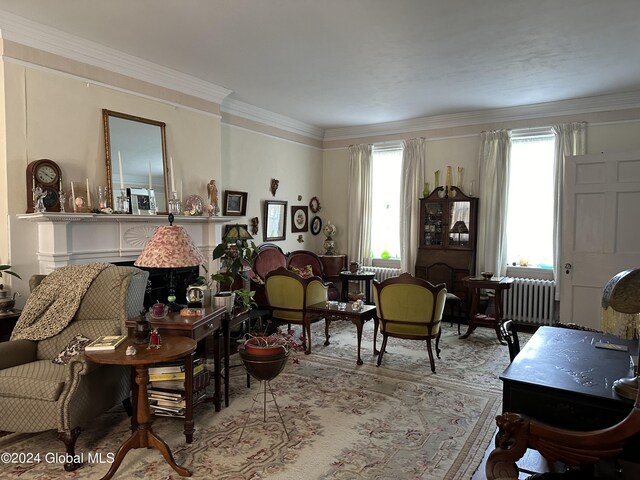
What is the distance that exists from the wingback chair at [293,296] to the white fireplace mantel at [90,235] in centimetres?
122

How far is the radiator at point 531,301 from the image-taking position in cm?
650

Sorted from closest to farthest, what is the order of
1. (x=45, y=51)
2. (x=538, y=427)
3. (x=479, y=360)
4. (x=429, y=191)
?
(x=538, y=427)
(x=45, y=51)
(x=479, y=360)
(x=429, y=191)

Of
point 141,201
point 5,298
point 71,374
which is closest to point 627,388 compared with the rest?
point 71,374

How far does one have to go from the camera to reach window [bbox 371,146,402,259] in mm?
8031

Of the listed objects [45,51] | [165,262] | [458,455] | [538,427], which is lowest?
[458,455]

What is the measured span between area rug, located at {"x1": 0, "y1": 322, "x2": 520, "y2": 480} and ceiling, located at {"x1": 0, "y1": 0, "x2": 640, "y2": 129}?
10.9ft

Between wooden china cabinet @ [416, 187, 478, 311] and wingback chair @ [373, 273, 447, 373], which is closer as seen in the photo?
wingback chair @ [373, 273, 447, 373]

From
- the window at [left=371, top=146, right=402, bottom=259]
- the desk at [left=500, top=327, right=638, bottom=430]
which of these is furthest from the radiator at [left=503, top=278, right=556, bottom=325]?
the desk at [left=500, top=327, right=638, bottom=430]

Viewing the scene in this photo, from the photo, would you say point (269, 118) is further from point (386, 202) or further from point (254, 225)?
Answer: point (386, 202)

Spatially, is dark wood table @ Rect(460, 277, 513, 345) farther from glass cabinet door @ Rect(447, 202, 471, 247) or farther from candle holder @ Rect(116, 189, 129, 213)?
candle holder @ Rect(116, 189, 129, 213)

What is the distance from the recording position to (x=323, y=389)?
4.14 meters

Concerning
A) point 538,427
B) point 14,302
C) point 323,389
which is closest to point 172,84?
→ point 14,302

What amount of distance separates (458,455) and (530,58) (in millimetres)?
4017

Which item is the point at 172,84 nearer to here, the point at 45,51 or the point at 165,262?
the point at 45,51
